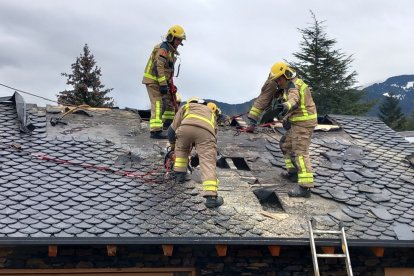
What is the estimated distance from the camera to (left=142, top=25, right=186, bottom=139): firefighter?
1000cm

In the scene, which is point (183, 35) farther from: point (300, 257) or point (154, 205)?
point (300, 257)

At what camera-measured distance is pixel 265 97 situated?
998 centimetres

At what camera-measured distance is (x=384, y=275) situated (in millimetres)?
7906

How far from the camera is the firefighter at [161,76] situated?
10000 mm

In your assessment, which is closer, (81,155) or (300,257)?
(300,257)

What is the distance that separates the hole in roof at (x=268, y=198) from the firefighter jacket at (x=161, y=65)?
2859 millimetres

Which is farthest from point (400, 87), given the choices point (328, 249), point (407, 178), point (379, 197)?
point (328, 249)

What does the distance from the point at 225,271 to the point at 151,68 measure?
14.3ft

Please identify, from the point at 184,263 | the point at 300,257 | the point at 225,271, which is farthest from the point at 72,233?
the point at 300,257

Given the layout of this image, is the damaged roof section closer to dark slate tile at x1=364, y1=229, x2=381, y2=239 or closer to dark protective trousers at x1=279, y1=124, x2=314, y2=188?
dark slate tile at x1=364, y1=229, x2=381, y2=239

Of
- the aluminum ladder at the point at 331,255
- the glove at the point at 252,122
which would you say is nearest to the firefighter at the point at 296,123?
the aluminum ladder at the point at 331,255

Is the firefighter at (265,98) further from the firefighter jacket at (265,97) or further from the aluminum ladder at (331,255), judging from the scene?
the aluminum ladder at (331,255)

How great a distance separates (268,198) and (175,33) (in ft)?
11.5

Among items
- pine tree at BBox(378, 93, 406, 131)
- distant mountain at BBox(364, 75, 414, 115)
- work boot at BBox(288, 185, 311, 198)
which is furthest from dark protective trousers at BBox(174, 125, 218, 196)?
distant mountain at BBox(364, 75, 414, 115)
